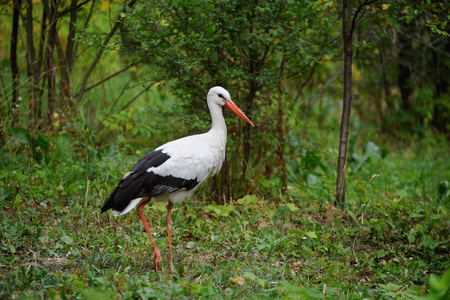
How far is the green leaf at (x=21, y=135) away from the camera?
17.6 ft

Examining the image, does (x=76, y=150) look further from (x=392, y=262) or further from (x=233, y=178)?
(x=392, y=262)

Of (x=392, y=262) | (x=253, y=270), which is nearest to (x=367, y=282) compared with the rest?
(x=392, y=262)

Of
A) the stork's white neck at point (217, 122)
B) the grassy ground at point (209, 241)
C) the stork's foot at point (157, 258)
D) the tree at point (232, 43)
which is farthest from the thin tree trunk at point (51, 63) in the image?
the stork's foot at point (157, 258)

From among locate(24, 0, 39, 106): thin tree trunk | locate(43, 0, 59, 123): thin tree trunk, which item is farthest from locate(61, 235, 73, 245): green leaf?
locate(43, 0, 59, 123): thin tree trunk

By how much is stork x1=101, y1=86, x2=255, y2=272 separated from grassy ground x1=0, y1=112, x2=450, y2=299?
1.06 ft

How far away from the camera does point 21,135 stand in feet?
17.8

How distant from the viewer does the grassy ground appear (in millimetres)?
3316

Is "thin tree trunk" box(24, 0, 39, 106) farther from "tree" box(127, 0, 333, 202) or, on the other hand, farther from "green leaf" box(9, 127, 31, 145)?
"tree" box(127, 0, 333, 202)

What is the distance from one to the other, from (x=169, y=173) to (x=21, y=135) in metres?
2.22

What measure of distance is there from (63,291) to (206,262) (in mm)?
1455

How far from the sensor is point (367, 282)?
4.20 m

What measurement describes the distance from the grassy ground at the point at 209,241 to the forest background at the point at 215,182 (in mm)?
18

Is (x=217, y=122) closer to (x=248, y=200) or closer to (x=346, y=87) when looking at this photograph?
(x=248, y=200)

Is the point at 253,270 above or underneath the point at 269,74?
underneath
